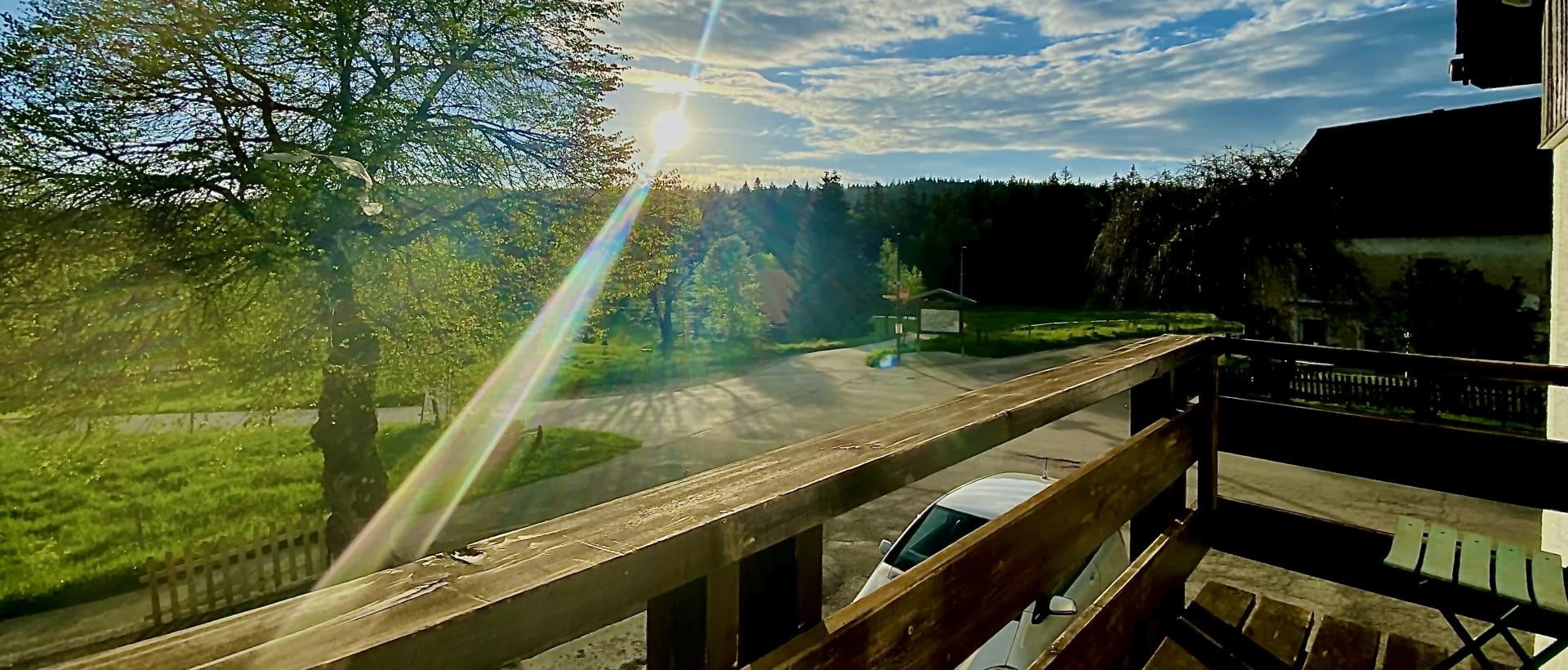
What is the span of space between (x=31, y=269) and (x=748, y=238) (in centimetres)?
3862

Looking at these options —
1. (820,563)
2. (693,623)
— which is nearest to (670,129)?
(820,563)

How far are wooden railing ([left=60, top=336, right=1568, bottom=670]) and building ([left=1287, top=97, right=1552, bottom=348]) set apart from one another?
1945 centimetres

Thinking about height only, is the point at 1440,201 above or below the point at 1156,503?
above

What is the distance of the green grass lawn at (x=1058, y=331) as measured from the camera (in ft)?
100

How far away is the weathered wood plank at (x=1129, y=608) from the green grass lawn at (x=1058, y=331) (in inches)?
950

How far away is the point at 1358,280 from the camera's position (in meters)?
18.6

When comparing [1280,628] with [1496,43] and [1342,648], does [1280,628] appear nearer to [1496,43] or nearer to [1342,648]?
[1342,648]

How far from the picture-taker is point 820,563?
3.89 ft

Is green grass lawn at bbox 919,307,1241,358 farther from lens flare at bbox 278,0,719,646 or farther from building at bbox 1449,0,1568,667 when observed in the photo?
building at bbox 1449,0,1568,667

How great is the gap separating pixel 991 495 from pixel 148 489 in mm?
14028

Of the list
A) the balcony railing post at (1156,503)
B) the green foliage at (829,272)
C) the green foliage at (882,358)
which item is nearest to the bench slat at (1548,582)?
the balcony railing post at (1156,503)

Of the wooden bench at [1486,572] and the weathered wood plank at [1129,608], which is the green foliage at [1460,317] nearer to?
the wooden bench at [1486,572]

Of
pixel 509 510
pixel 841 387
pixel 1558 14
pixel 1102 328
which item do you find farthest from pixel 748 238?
pixel 1558 14

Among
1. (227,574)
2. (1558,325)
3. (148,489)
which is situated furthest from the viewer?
(148,489)
